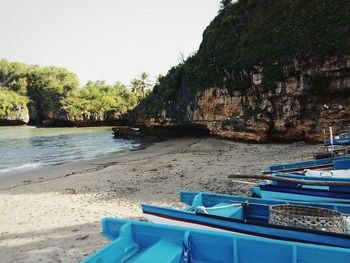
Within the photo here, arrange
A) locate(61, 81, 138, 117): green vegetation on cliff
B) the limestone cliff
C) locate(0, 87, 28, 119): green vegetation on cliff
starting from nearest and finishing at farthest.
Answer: the limestone cliff → locate(61, 81, 138, 117): green vegetation on cliff → locate(0, 87, 28, 119): green vegetation on cliff

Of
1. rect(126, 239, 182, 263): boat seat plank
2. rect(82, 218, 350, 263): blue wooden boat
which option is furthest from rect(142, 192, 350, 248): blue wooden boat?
rect(126, 239, 182, 263): boat seat plank

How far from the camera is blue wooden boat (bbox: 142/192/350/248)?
3127 millimetres

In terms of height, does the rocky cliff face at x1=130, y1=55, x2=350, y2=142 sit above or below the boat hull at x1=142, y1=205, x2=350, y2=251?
above

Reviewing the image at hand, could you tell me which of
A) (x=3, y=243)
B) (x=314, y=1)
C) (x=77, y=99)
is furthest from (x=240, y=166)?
(x=77, y=99)

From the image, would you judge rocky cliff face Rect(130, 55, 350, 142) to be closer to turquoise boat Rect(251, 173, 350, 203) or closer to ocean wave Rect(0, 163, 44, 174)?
turquoise boat Rect(251, 173, 350, 203)

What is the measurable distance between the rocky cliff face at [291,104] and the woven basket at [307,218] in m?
18.8

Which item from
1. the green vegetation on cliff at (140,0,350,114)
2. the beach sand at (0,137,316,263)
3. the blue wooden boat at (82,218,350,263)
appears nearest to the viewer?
the blue wooden boat at (82,218,350,263)

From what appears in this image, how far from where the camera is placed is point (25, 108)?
78.2 meters

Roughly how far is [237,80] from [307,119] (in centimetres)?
752

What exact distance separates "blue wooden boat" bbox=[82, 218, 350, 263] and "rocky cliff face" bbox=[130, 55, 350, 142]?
20.4 metres

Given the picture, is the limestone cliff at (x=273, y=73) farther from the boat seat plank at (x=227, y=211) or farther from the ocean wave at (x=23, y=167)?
the boat seat plank at (x=227, y=211)

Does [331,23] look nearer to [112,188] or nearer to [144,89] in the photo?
[112,188]

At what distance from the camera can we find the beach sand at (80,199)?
22.5ft

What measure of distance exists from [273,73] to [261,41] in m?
3.60
